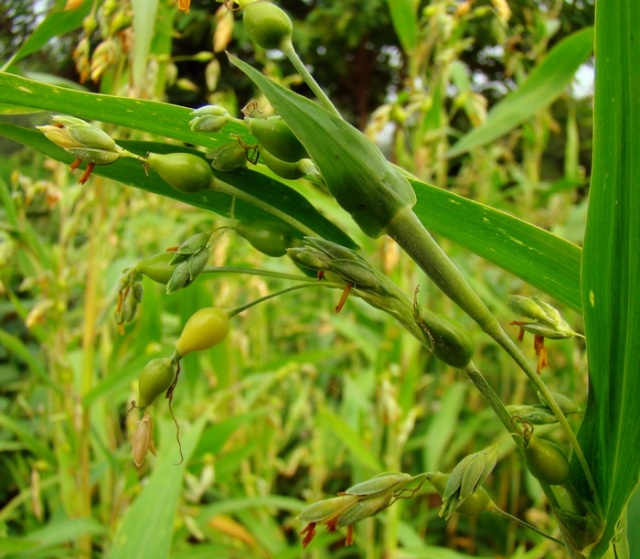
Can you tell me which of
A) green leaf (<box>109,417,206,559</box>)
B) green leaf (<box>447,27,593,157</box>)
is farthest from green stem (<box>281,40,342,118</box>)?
green leaf (<box>447,27,593,157</box>)

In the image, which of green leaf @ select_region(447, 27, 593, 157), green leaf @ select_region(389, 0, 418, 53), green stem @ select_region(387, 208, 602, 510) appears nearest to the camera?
green stem @ select_region(387, 208, 602, 510)

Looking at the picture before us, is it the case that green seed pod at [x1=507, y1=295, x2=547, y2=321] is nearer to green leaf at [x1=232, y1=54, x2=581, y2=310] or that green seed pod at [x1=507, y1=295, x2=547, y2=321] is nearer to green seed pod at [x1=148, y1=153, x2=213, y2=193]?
green leaf at [x1=232, y1=54, x2=581, y2=310]

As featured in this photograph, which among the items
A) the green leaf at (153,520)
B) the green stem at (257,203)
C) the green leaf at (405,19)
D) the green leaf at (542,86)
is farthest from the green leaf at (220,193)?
the green leaf at (405,19)

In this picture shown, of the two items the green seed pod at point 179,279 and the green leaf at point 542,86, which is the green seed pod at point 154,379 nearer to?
the green seed pod at point 179,279

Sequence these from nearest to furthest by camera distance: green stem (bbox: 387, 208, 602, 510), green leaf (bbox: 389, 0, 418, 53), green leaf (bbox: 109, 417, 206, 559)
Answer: green stem (bbox: 387, 208, 602, 510), green leaf (bbox: 109, 417, 206, 559), green leaf (bbox: 389, 0, 418, 53)

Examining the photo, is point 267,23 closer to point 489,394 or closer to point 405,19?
point 489,394

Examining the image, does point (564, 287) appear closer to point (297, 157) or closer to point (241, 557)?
point (297, 157)
